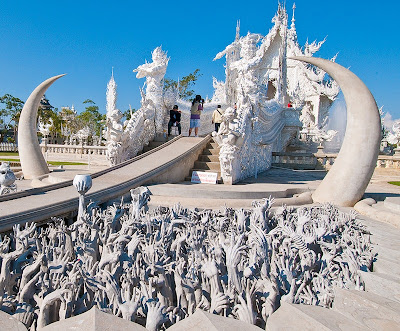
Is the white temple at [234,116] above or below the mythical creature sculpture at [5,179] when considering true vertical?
above

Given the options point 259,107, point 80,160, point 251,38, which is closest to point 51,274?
point 259,107

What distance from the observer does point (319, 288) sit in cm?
319

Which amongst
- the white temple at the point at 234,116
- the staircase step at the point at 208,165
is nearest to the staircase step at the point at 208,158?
the staircase step at the point at 208,165

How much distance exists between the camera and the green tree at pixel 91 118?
45.5 meters

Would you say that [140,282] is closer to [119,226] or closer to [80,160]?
[119,226]

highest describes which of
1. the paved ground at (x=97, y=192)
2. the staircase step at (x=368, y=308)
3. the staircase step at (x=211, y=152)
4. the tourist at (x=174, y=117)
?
the tourist at (x=174, y=117)

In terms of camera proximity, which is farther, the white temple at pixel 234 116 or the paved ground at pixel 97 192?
the white temple at pixel 234 116

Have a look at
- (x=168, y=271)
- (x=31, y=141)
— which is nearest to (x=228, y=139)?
(x=168, y=271)

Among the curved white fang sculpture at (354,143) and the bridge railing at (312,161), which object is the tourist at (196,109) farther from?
the curved white fang sculpture at (354,143)

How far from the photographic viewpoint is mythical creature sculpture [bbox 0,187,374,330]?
2.75 meters

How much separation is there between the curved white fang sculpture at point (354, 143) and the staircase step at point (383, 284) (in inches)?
129

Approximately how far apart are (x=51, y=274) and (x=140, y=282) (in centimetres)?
87

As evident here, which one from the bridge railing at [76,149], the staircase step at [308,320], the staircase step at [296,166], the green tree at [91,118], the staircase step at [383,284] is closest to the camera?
the staircase step at [308,320]

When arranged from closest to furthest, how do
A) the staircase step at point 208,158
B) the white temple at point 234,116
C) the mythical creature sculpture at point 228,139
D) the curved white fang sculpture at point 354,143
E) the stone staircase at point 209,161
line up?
the curved white fang sculpture at point 354,143 < the mythical creature sculpture at point 228,139 < the white temple at point 234,116 < the stone staircase at point 209,161 < the staircase step at point 208,158
